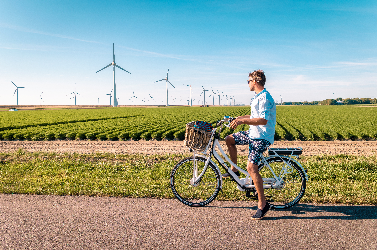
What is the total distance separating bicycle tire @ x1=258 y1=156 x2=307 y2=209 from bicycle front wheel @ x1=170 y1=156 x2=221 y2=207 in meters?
0.87

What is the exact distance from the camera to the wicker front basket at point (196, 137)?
4879 millimetres

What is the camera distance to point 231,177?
17.8ft

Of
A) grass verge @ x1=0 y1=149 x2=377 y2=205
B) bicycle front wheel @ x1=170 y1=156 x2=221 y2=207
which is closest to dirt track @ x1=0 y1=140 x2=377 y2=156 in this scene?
grass verge @ x1=0 y1=149 x2=377 y2=205

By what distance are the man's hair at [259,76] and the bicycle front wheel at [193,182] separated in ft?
5.41

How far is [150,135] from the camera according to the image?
20.2 metres

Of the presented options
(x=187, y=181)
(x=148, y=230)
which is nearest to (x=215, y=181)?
(x=187, y=181)

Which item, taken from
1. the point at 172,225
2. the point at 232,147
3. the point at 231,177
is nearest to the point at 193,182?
the point at 231,177

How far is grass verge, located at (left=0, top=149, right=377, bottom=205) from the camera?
5.90 m

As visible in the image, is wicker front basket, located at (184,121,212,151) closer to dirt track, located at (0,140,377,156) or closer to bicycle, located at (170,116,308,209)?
bicycle, located at (170,116,308,209)

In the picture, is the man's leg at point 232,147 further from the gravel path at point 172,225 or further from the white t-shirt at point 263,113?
the gravel path at point 172,225

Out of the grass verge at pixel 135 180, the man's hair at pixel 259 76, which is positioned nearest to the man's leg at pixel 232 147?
the grass verge at pixel 135 180

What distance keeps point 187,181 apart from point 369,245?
2.97m

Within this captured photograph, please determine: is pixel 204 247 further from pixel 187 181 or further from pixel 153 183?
pixel 153 183

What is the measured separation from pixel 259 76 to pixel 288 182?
2017mm
